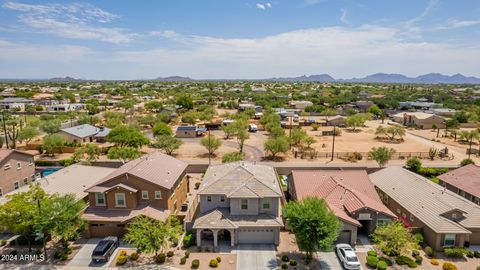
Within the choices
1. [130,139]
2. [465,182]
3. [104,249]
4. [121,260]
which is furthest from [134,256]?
[465,182]

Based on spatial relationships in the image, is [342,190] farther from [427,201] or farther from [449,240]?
[449,240]

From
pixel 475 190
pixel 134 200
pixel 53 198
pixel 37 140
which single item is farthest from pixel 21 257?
pixel 37 140

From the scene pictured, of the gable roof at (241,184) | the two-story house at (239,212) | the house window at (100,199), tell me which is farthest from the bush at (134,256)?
the gable roof at (241,184)

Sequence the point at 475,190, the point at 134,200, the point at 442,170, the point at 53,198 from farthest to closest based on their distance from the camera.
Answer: the point at 442,170 → the point at 475,190 → the point at 134,200 → the point at 53,198

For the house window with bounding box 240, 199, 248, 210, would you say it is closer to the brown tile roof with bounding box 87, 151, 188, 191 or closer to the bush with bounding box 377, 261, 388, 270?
the brown tile roof with bounding box 87, 151, 188, 191

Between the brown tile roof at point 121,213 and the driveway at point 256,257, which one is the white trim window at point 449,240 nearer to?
the driveway at point 256,257

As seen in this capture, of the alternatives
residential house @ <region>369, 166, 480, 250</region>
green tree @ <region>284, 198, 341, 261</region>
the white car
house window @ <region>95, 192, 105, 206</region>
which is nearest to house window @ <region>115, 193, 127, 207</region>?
house window @ <region>95, 192, 105, 206</region>

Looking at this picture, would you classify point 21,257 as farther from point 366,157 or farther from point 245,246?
point 366,157
